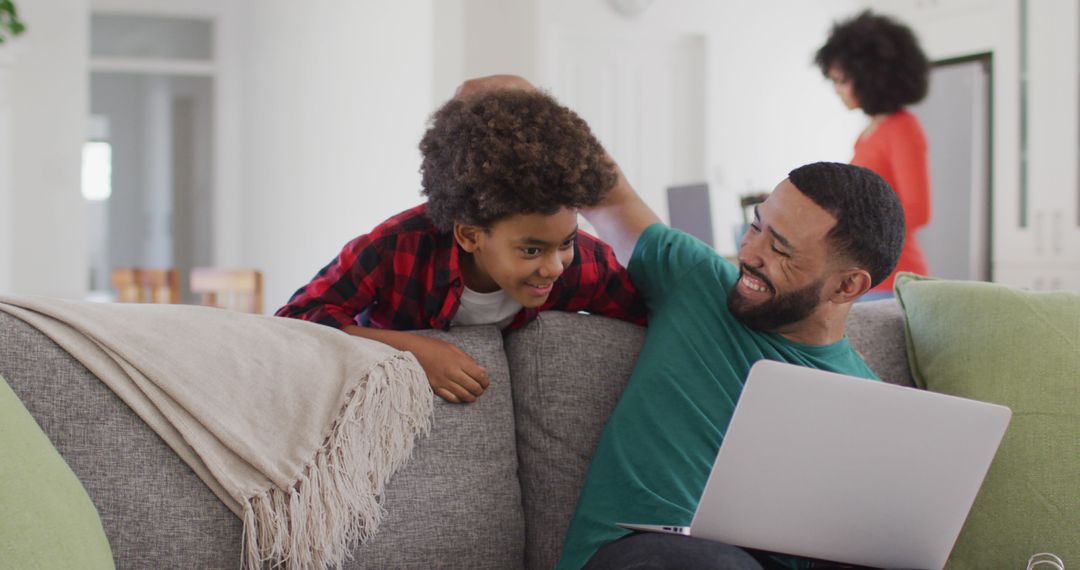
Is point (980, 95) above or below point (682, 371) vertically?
above

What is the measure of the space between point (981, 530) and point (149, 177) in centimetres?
854

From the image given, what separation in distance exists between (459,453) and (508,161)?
0.45 metres

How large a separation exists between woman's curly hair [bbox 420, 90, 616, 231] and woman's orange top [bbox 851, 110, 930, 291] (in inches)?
55.3

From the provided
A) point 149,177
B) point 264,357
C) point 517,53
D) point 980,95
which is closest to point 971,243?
point 980,95

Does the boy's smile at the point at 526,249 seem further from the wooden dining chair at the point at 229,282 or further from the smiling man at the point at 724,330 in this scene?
the wooden dining chair at the point at 229,282

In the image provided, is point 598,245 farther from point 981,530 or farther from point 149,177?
point 149,177

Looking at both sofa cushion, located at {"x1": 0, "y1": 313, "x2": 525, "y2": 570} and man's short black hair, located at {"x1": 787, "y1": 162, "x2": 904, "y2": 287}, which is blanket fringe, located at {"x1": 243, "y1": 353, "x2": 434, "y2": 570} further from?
man's short black hair, located at {"x1": 787, "y1": 162, "x2": 904, "y2": 287}

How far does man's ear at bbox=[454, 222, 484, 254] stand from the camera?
153 cm

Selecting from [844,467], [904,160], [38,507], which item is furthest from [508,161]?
[904,160]

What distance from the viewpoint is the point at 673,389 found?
1.47m

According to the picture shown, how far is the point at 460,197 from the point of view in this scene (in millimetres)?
1479

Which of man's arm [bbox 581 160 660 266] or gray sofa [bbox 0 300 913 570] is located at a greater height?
man's arm [bbox 581 160 660 266]

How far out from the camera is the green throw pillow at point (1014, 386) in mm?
1596

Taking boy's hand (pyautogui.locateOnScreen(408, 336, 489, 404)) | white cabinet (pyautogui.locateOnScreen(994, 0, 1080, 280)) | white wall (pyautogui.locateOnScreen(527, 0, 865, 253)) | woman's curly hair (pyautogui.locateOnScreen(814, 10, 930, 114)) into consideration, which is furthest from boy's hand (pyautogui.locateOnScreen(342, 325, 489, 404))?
white wall (pyautogui.locateOnScreen(527, 0, 865, 253))
